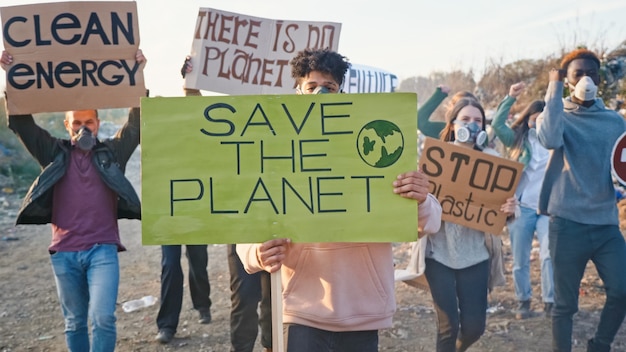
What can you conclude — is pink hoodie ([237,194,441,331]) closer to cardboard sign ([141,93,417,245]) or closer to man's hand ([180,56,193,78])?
cardboard sign ([141,93,417,245])

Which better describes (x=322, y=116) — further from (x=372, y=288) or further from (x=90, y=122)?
(x=90, y=122)

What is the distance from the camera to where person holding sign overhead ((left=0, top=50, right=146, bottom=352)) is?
3600 millimetres

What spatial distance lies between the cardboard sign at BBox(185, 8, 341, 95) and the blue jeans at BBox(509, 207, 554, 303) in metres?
2.71

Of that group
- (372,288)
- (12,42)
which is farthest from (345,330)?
(12,42)

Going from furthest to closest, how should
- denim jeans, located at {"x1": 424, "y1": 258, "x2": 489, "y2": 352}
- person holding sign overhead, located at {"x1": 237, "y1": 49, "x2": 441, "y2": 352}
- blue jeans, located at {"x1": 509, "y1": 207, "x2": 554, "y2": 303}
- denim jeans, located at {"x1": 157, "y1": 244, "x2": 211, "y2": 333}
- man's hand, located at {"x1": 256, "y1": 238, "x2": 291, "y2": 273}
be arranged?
blue jeans, located at {"x1": 509, "y1": 207, "x2": 554, "y2": 303}
denim jeans, located at {"x1": 157, "y1": 244, "x2": 211, "y2": 333}
denim jeans, located at {"x1": 424, "y1": 258, "x2": 489, "y2": 352}
person holding sign overhead, located at {"x1": 237, "y1": 49, "x2": 441, "y2": 352}
man's hand, located at {"x1": 256, "y1": 238, "x2": 291, "y2": 273}

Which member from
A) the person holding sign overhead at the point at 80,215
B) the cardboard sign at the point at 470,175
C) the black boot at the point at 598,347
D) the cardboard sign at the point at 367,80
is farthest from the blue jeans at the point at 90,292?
the cardboard sign at the point at 367,80

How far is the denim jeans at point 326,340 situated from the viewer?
2484mm

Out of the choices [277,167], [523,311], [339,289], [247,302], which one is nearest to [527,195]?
[523,311]

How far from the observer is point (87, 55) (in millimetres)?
3826

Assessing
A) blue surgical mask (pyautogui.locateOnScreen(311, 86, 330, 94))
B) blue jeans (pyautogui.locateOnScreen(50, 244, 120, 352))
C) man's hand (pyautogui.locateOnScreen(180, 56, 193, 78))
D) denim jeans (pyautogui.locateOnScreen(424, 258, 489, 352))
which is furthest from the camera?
man's hand (pyautogui.locateOnScreen(180, 56, 193, 78))

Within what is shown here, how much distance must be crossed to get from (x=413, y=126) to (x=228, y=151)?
790mm

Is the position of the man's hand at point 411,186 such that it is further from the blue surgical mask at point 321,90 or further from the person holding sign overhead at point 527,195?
the person holding sign overhead at point 527,195

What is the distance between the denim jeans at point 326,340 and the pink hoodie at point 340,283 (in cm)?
3

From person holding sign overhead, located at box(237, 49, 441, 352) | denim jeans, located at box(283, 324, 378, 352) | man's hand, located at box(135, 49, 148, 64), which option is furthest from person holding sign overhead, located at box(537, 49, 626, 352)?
man's hand, located at box(135, 49, 148, 64)
